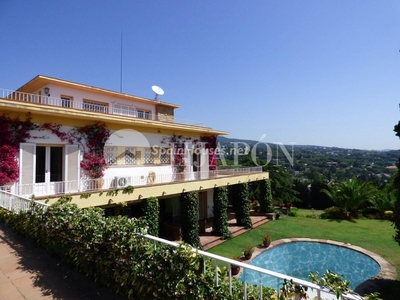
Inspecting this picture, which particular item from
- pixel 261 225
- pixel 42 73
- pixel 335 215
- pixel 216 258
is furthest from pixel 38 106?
pixel 335 215

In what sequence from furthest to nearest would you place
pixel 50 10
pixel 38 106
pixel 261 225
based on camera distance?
1. pixel 261 225
2. pixel 50 10
3. pixel 38 106

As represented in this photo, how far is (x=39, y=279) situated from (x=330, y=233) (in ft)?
55.0

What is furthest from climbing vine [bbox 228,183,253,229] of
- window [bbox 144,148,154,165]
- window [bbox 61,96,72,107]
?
window [bbox 61,96,72,107]

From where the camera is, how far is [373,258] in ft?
39.1

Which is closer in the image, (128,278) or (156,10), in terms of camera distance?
(128,278)

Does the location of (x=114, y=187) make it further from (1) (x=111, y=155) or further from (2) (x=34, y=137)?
(2) (x=34, y=137)

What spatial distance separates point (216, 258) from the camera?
2748mm

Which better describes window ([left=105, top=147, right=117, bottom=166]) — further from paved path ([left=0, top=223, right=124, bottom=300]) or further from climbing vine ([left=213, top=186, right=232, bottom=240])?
paved path ([left=0, top=223, right=124, bottom=300])

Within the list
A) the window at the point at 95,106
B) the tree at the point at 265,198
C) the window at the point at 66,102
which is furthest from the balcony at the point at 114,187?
the window at the point at 95,106

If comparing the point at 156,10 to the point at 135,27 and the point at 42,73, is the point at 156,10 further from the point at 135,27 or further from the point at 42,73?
the point at 42,73

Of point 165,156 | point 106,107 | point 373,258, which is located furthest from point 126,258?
point 106,107

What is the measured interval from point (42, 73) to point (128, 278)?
43.0 ft

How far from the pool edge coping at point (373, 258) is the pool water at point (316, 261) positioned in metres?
0.19

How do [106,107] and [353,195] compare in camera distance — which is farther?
[353,195]
